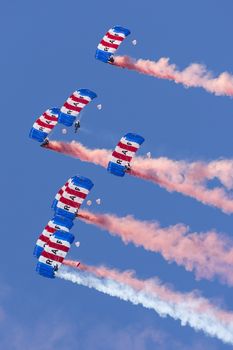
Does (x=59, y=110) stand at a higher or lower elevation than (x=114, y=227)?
higher

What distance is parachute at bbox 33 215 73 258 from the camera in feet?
420

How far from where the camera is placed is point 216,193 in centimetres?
12875

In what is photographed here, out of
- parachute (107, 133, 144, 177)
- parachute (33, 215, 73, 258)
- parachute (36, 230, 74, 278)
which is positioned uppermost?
parachute (107, 133, 144, 177)

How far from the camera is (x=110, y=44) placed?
138875 mm

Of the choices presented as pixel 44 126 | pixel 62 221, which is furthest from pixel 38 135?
pixel 62 221

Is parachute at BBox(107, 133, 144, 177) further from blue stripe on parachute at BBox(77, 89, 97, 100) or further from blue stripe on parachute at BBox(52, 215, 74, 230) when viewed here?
blue stripe on parachute at BBox(77, 89, 97, 100)

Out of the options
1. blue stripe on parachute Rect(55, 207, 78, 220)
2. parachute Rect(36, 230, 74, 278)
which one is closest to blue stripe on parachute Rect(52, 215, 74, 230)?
blue stripe on parachute Rect(55, 207, 78, 220)

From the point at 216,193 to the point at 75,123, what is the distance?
1333cm

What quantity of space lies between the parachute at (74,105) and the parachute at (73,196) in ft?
18.3

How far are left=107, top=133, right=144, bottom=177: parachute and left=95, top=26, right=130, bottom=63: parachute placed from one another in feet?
37.0

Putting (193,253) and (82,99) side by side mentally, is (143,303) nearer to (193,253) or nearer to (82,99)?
(193,253)

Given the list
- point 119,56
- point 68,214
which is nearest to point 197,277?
point 68,214

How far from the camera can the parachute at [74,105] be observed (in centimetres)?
13299

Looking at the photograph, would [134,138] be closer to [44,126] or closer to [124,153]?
[124,153]
